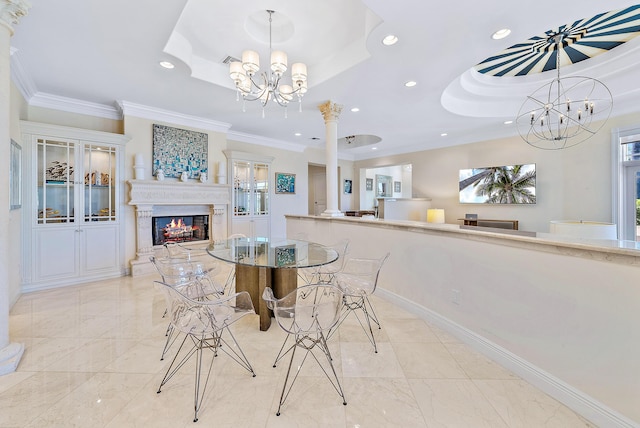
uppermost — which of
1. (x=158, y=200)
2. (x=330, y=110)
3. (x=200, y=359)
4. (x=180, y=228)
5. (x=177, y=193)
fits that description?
(x=330, y=110)

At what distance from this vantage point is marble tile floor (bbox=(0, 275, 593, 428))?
57.9 inches

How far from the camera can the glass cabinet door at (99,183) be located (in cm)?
389

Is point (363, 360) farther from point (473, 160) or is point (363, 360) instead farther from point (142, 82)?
point (473, 160)

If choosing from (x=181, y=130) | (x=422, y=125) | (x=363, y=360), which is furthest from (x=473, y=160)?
(x=181, y=130)

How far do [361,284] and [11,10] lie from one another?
3.45m

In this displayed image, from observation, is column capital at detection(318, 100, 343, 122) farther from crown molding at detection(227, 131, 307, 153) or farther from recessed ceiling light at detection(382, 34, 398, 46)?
crown molding at detection(227, 131, 307, 153)

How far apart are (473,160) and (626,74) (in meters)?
2.53

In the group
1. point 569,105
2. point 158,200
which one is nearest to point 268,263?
point 158,200

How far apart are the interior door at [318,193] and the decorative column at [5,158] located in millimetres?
7212

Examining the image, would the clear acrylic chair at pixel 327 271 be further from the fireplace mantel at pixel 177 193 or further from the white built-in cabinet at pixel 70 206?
the white built-in cabinet at pixel 70 206

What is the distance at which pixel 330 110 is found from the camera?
394cm

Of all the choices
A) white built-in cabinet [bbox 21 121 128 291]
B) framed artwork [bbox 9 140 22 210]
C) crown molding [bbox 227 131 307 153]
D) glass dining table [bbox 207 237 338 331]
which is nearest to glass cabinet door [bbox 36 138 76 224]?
white built-in cabinet [bbox 21 121 128 291]

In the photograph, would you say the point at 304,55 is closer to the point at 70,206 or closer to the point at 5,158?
the point at 5,158

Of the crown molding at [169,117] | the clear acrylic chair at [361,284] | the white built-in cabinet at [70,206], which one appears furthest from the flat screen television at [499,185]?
the white built-in cabinet at [70,206]
